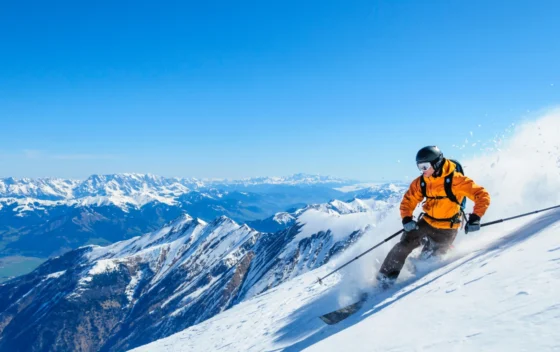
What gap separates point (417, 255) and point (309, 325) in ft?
Result: 14.3

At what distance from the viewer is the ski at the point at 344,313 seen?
10633 millimetres

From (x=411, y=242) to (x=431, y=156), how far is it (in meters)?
2.68

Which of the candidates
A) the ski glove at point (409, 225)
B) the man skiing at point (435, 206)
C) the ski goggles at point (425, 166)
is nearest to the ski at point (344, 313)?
the man skiing at point (435, 206)

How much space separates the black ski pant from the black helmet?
1946mm

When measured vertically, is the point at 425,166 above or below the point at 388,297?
above

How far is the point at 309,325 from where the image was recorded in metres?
12.0

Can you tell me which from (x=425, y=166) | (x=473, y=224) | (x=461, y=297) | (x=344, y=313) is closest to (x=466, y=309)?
(x=461, y=297)

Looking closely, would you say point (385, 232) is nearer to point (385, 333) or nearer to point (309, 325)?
point (309, 325)

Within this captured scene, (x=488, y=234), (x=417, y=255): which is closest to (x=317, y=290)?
(x=417, y=255)

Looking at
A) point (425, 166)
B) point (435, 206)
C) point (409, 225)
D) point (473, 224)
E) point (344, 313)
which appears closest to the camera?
point (473, 224)

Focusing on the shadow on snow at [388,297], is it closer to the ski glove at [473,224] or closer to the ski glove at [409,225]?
the ski glove at [473,224]

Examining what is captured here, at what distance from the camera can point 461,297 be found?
6816 millimetres

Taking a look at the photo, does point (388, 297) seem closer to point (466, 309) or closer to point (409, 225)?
point (409, 225)

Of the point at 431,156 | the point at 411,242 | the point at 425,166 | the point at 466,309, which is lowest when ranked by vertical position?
the point at 466,309
